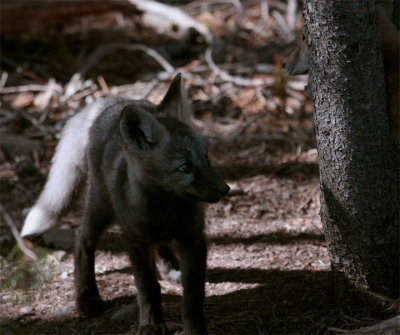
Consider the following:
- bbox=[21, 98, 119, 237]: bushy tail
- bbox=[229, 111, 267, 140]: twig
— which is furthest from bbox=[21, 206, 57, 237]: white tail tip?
bbox=[229, 111, 267, 140]: twig

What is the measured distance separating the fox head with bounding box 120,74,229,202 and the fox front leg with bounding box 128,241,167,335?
0.41m

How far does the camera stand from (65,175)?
13.9ft

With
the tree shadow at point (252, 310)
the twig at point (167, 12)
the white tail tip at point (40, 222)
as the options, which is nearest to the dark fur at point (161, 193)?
the tree shadow at point (252, 310)

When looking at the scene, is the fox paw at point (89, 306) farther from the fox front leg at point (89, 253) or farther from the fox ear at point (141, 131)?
the fox ear at point (141, 131)

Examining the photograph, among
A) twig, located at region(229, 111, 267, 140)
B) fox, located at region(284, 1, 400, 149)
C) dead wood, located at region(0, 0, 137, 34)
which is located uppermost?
dead wood, located at region(0, 0, 137, 34)

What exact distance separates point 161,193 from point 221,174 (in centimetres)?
224

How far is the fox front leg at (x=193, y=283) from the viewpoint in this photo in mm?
3262

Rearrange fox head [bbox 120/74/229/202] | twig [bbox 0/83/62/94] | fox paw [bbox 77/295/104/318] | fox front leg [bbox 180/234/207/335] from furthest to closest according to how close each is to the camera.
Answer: twig [bbox 0/83/62/94]
fox paw [bbox 77/295/104/318]
fox front leg [bbox 180/234/207/335]
fox head [bbox 120/74/229/202]

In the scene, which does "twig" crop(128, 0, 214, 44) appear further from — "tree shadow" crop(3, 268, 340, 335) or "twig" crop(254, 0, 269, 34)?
"tree shadow" crop(3, 268, 340, 335)

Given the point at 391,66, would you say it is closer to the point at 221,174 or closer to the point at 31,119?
the point at 221,174

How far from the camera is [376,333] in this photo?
2725 mm

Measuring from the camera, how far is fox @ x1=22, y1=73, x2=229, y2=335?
3174mm

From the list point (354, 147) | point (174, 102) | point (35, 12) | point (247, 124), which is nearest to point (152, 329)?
point (174, 102)

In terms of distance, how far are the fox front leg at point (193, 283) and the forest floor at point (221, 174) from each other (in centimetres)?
20
